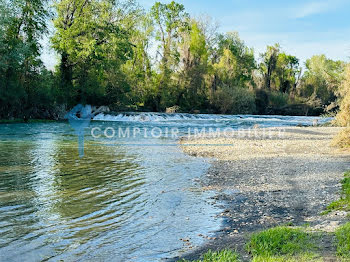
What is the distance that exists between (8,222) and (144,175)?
4905 mm

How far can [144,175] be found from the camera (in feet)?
34.3

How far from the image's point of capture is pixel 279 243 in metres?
4.48

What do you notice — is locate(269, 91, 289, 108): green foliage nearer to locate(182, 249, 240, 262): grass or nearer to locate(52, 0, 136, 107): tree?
locate(52, 0, 136, 107): tree

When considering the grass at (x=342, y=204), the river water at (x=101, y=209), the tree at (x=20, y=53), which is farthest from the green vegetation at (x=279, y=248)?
the tree at (x=20, y=53)

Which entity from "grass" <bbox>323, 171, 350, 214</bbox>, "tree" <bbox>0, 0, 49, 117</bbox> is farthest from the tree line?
"grass" <bbox>323, 171, 350, 214</bbox>

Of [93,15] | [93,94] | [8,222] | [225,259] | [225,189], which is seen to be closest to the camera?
[225,259]

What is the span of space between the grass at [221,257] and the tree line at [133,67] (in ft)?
38.3

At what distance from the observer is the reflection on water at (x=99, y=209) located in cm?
498

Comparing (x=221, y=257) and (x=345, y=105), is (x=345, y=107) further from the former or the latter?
(x=221, y=257)

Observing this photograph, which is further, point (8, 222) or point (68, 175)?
point (68, 175)

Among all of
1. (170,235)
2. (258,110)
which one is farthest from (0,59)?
(258,110)

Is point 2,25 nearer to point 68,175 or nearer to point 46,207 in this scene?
point 68,175

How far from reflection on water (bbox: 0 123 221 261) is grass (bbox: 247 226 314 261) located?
1043 mm

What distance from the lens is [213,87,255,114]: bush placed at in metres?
55.6
